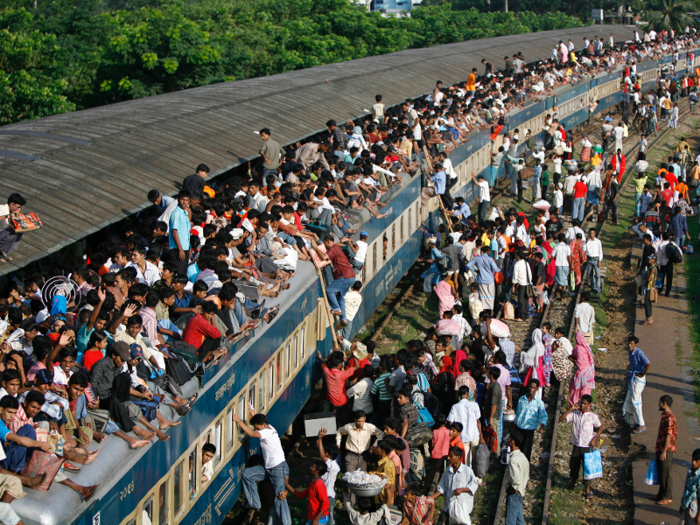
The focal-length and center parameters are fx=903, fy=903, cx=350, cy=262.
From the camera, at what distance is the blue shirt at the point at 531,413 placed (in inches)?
456

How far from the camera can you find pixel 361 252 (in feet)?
47.6

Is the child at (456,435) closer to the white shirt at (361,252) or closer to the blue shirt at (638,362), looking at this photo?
the blue shirt at (638,362)

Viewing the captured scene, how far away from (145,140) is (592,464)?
893cm

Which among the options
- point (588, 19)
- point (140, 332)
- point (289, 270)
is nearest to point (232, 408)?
point (140, 332)

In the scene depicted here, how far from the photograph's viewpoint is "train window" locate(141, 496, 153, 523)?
7406mm

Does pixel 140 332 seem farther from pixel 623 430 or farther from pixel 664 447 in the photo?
pixel 623 430

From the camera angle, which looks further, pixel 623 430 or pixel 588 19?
pixel 588 19

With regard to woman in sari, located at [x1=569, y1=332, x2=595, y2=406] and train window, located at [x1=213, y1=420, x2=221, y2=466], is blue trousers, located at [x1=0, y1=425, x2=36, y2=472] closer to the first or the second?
train window, located at [x1=213, y1=420, x2=221, y2=466]

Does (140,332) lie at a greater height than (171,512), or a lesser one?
greater

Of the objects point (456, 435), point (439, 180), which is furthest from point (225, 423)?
point (439, 180)

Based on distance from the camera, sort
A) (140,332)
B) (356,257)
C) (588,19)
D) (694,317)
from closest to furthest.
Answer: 1. (140,332)
2. (356,257)
3. (694,317)
4. (588,19)

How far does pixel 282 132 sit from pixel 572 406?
8.87 m

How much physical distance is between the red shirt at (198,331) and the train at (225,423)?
0.32 m

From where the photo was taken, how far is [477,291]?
16250mm
